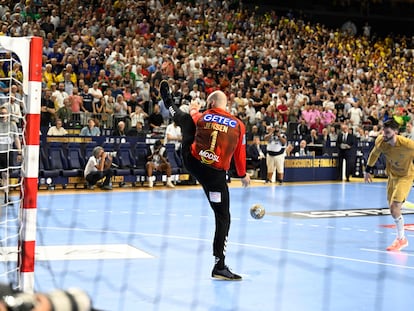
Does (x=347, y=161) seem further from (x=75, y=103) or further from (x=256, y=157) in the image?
(x=75, y=103)

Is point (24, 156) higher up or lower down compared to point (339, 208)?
higher up

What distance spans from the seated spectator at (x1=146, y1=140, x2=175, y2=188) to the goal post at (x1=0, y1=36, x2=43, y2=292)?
13.5 meters

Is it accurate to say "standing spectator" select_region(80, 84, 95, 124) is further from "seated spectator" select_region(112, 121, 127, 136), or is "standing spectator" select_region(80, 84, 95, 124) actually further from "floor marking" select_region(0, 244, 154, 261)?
"floor marking" select_region(0, 244, 154, 261)

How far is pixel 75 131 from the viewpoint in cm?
1922

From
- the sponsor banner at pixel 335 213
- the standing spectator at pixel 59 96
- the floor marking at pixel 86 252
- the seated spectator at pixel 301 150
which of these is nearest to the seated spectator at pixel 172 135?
the standing spectator at pixel 59 96

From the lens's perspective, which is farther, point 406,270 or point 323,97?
point 323,97

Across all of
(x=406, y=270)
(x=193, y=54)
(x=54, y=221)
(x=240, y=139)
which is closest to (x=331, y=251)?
(x=406, y=270)

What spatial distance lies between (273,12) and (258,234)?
2485 cm

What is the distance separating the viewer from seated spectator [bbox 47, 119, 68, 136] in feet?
60.5

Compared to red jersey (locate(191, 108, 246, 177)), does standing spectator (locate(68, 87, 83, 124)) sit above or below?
above

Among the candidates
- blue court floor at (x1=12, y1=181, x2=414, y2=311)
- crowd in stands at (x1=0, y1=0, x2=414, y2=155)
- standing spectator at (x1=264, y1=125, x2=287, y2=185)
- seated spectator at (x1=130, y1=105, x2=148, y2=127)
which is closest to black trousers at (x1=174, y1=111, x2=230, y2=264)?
blue court floor at (x1=12, y1=181, x2=414, y2=311)

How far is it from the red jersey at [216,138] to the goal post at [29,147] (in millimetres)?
2790

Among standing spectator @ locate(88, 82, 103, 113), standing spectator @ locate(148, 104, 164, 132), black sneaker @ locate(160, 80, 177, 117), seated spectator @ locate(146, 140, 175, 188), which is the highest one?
standing spectator @ locate(88, 82, 103, 113)

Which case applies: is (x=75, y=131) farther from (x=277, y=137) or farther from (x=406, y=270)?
(x=406, y=270)
